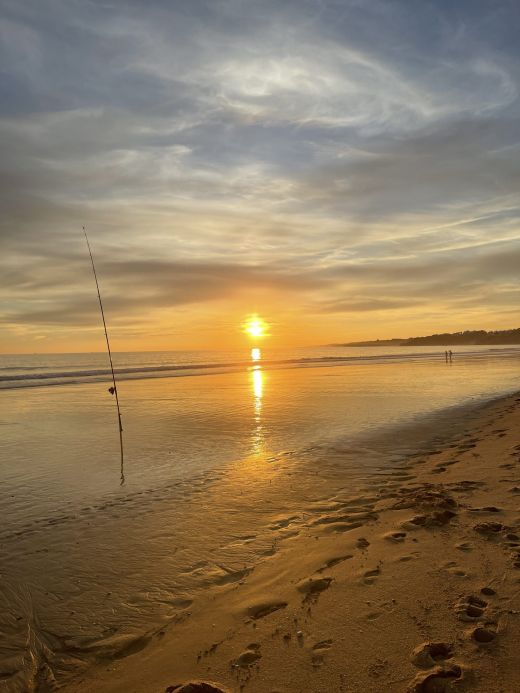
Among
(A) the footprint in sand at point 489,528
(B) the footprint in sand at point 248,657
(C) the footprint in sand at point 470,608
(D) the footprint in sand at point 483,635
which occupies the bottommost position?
(B) the footprint in sand at point 248,657

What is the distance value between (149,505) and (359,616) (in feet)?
14.6

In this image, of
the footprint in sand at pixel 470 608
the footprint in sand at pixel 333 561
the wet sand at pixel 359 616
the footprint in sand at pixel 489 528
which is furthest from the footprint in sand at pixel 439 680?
the footprint in sand at pixel 489 528

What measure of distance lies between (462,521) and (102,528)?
4.98m

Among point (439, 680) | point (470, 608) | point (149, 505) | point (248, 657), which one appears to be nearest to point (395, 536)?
point (470, 608)

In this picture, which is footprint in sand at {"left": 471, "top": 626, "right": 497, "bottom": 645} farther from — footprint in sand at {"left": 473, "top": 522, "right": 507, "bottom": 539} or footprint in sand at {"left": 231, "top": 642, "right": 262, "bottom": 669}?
footprint in sand at {"left": 473, "top": 522, "right": 507, "bottom": 539}

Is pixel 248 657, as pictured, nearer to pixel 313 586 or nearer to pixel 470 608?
pixel 313 586

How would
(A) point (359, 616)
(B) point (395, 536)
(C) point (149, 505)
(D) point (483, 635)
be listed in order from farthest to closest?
(C) point (149, 505), (B) point (395, 536), (A) point (359, 616), (D) point (483, 635)

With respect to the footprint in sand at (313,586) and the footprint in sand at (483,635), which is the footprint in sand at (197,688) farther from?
the footprint in sand at (483,635)

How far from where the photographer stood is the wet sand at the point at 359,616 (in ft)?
10.3

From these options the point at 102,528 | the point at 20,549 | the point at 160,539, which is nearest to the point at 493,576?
the point at 160,539

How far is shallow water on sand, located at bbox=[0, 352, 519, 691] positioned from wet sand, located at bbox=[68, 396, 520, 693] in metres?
0.27

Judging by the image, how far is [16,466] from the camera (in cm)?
1007

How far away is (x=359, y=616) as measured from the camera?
12.5ft

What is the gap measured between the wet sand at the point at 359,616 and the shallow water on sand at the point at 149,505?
27 centimetres
